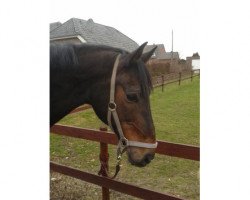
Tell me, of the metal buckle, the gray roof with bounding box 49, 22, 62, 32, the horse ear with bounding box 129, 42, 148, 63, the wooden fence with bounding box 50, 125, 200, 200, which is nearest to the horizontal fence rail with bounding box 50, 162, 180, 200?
the wooden fence with bounding box 50, 125, 200, 200

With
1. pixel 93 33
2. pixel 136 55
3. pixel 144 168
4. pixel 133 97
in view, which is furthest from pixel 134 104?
pixel 144 168

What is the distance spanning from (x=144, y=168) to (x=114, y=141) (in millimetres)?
1011

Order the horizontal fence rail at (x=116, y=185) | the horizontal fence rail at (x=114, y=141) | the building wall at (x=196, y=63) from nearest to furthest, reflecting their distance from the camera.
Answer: the building wall at (x=196, y=63), the horizontal fence rail at (x=114, y=141), the horizontal fence rail at (x=116, y=185)

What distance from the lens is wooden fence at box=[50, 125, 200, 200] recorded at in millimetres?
1403

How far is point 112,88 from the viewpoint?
1203 mm

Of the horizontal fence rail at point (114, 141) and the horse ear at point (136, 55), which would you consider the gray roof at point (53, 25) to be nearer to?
the horse ear at point (136, 55)

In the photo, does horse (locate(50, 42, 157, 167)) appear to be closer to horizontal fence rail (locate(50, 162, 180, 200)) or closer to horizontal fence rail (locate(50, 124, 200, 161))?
horizontal fence rail (locate(50, 124, 200, 161))

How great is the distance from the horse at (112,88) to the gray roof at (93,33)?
71 mm

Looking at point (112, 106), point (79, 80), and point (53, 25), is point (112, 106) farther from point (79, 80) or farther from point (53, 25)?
point (53, 25)

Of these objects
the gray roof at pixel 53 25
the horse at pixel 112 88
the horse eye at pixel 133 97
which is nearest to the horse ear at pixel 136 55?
the horse at pixel 112 88

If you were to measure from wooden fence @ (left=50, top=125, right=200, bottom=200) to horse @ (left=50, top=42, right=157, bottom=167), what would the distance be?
0.24 metres

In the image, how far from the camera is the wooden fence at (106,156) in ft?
4.60

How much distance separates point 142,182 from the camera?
2.38 m
